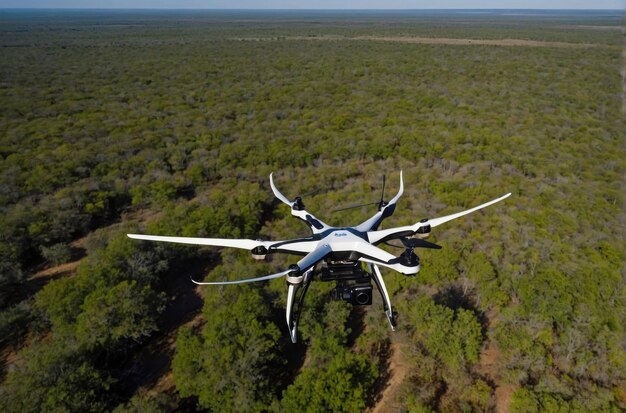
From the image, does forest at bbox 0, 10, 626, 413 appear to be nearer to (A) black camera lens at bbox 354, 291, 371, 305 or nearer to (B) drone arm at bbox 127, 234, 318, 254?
(A) black camera lens at bbox 354, 291, 371, 305

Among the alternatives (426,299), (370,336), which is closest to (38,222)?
(370,336)

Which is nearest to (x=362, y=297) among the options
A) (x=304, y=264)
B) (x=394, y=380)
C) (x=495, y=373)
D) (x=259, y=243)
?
(x=304, y=264)

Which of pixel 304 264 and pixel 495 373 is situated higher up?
pixel 304 264

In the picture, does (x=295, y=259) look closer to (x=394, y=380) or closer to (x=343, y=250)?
(x=394, y=380)

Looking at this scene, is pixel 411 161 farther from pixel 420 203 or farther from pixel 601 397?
pixel 601 397

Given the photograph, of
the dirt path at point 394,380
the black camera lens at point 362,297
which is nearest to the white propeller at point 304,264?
the black camera lens at point 362,297

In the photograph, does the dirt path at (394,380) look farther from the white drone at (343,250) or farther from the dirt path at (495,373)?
the white drone at (343,250)
